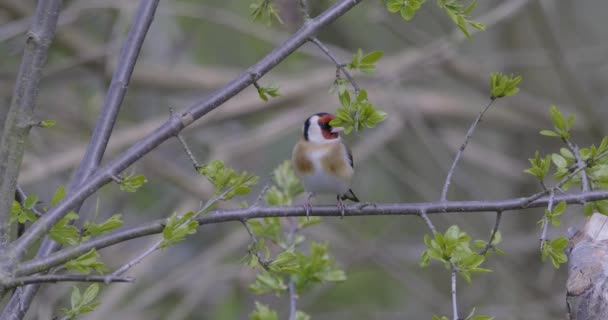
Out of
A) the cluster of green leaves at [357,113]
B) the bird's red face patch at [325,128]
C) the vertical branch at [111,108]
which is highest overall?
the vertical branch at [111,108]

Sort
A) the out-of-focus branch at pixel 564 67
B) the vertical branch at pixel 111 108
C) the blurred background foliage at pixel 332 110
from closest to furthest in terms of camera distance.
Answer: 1. the vertical branch at pixel 111 108
2. the out-of-focus branch at pixel 564 67
3. the blurred background foliage at pixel 332 110

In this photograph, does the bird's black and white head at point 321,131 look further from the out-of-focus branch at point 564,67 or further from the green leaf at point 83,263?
the out-of-focus branch at point 564,67

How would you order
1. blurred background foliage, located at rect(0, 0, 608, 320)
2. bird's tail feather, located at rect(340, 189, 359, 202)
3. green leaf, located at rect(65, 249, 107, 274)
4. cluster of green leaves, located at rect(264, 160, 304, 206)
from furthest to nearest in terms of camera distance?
blurred background foliage, located at rect(0, 0, 608, 320) → bird's tail feather, located at rect(340, 189, 359, 202) → cluster of green leaves, located at rect(264, 160, 304, 206) → green leaf, located at rect(65, 249, 107, 274)

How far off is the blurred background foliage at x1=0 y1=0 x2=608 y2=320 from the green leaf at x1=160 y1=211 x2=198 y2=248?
2280mm

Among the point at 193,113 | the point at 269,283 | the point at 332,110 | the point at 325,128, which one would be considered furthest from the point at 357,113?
the point at 332,110

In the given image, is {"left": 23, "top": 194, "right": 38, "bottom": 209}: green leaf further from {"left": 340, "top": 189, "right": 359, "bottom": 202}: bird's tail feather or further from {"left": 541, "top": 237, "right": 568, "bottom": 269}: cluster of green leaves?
{"left": 340, "top": 189, "right": 359, "bottom": 202}: bird's tail feather

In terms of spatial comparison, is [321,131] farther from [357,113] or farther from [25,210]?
[25,210]

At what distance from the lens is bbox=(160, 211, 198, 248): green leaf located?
1.55 metres

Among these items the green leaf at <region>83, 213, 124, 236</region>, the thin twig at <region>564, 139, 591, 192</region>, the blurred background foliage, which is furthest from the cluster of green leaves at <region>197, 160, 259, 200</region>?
the blurred background foliage

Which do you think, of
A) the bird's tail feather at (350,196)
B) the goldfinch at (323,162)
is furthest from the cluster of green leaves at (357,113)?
the bird's tail feather at (350,196)

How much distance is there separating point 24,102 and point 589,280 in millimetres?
1299

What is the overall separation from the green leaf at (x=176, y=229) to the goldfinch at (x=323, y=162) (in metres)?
1.13

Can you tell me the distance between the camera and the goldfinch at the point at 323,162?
9.04 feet

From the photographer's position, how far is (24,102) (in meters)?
1.56
